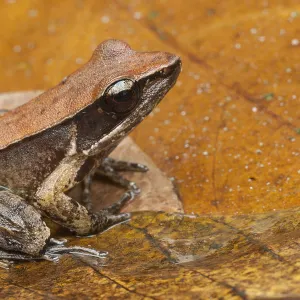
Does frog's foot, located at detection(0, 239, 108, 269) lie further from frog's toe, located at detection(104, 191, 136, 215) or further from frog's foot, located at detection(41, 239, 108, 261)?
frog's toe, located at detection(104, 191, 136, 215)

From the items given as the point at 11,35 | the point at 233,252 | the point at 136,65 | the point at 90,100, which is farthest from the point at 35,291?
the point at 11,35

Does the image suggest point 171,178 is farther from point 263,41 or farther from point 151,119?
point 263,41

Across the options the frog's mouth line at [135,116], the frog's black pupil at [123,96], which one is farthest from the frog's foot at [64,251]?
the frog's black pupil at [123,96]

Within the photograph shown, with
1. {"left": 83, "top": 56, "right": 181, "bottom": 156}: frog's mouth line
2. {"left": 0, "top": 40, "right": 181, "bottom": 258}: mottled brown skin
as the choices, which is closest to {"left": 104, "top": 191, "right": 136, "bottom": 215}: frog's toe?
{"left": 0, "top": 40, "right": 181, "bottom": 258}: mottled brown skin

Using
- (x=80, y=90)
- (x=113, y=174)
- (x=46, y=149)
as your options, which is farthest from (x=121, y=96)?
(x=113, y=174)

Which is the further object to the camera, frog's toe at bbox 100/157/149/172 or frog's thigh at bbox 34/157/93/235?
frog's toe at bbox 100/157/149/172

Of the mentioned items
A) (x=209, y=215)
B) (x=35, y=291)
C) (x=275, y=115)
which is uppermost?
(x=275, y=115)
